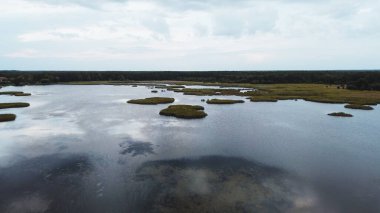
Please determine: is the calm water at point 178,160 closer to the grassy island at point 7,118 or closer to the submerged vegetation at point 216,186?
the submerged vegetation at point 216,186

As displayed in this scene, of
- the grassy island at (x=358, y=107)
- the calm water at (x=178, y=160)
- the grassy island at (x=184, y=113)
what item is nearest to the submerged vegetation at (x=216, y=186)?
the calm water at (x=178, y=160)

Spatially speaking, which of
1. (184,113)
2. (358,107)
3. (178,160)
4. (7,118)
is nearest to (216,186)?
(178,160)

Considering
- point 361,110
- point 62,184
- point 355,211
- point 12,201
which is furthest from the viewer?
point 361,110

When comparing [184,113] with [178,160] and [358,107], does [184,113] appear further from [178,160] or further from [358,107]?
[358,107]

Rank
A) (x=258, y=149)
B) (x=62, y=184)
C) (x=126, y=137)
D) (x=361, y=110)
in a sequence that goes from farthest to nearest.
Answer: (x=361, y=110)
(x=126, y=137)
(x=258, y=149)
(x=62, y=184)

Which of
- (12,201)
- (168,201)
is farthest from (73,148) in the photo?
(168,201)

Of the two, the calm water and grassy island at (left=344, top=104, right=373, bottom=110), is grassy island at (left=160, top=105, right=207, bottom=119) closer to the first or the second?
the calm water

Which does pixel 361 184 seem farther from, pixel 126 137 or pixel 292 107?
pixel 292 107

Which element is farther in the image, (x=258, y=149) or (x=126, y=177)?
(x=258, y=149)
